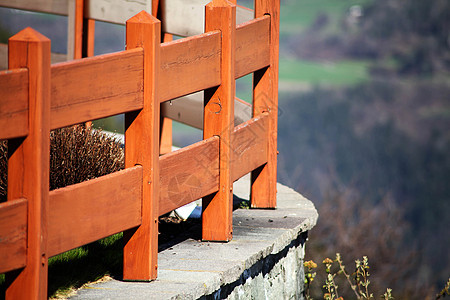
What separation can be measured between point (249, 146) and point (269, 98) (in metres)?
0.41

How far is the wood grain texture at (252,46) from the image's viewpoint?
4.05 metres

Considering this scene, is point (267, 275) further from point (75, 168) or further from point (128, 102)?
point (128, 102)

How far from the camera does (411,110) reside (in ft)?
179

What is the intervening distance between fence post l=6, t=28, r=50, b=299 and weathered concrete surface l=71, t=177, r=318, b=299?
1.61ft

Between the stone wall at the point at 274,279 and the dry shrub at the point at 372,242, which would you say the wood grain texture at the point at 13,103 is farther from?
the dry shrub at the point at 372,242

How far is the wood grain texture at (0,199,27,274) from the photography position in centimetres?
246

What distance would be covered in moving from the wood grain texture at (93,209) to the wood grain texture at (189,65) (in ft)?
1.52

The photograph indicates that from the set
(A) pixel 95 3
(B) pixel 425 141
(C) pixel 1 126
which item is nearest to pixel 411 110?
(B) pixel 425 141

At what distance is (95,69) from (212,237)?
4.76 feet

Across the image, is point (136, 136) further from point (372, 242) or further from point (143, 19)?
point (372, 242)

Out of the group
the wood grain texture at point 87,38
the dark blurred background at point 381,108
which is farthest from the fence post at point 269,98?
the dark blurred background at point 381,108

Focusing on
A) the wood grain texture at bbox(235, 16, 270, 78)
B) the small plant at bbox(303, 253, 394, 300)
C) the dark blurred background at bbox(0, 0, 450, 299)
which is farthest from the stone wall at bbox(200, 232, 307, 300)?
the dark blurred background at bbox(0, 0, 450, 299)

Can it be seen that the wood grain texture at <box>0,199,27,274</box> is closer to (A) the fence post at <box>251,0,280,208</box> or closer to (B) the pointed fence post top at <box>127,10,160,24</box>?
(B) the pointed fence post top at <box>127,10,160,24</box>

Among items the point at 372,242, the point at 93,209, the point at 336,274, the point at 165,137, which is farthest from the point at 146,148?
the point at 372,242
